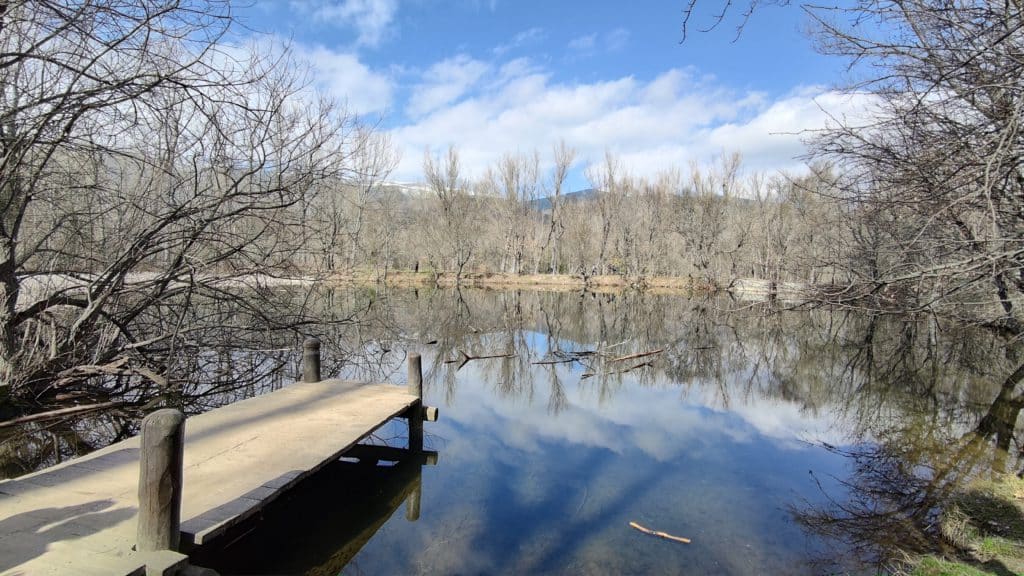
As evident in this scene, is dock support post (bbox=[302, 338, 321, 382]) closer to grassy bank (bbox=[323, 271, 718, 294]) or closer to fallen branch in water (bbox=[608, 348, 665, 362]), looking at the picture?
fallen branch in water (bbox=[608, 348, 665, 362])

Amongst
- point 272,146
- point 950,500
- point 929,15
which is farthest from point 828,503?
point 272,146

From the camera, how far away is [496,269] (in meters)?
49.2

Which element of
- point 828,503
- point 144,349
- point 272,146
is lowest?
point 828,503

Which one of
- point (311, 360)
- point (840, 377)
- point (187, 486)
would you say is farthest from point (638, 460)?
point (840, 377)

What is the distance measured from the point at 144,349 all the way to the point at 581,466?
7307 millimetres

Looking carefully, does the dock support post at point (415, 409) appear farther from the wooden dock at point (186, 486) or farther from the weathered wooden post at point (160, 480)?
the weathered wooden post at point (160, 480)

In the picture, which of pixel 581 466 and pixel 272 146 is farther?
pixel 272 146

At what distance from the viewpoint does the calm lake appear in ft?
17.2

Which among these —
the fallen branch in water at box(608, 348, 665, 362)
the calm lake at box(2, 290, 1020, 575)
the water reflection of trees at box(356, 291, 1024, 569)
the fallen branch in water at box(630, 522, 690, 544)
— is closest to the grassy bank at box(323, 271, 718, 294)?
the water reflection of trees at box(356, 291, 1024, 569)

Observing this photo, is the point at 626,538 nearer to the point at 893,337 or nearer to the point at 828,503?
the point at 828,503

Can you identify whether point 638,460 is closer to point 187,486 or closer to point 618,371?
point 187,486

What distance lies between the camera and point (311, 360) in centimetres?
784

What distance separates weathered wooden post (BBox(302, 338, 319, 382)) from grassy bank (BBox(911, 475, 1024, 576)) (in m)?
7.13

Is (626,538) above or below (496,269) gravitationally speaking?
below
